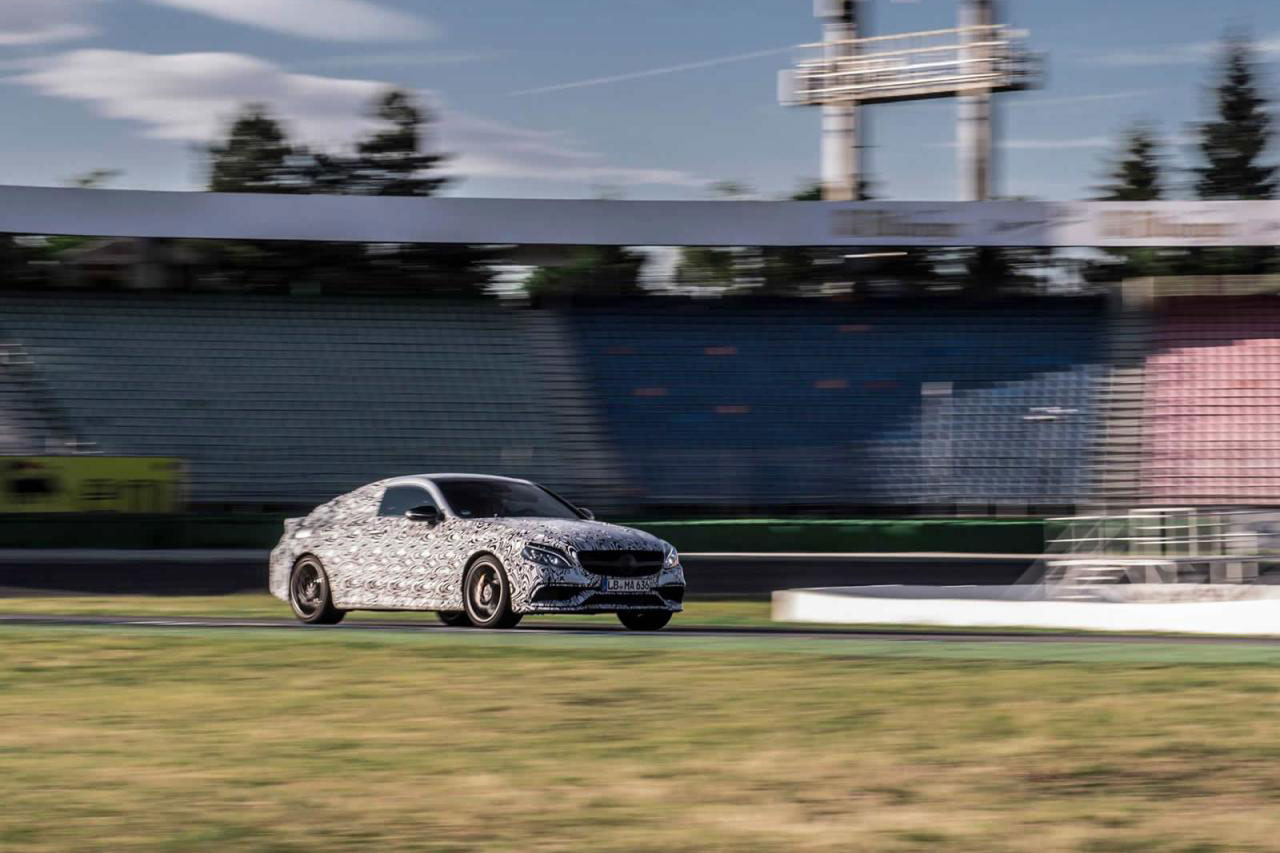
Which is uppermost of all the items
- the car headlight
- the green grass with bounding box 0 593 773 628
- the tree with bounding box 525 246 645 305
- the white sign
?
the white sign

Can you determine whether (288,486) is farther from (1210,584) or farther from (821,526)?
(1210,584)

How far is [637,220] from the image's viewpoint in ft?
136

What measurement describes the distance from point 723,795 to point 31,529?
1031 inches

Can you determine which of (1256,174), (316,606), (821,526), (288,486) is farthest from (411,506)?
(1256,174)

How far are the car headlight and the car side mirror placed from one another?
3.76 feet

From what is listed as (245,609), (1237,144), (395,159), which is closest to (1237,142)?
(1237,144)

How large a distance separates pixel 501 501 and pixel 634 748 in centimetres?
723

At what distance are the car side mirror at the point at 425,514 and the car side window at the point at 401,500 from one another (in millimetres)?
260

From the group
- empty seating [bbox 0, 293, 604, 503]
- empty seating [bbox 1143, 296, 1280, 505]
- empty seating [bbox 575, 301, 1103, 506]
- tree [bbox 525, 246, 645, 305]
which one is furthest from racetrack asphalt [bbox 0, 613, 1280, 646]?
tree [bbox 525, 246, 645, 305]

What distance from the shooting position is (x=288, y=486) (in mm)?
35781

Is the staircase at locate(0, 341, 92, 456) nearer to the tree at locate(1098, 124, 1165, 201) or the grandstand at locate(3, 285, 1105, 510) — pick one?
the grandstand at locate(3, 285, 1105, 510)

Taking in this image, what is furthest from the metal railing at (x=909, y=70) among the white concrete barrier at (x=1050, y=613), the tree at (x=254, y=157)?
the tree at (x=254, y=157)

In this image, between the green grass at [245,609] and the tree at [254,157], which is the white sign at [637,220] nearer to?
the green grass at [245,609]

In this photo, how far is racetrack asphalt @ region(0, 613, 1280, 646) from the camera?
13711mm
